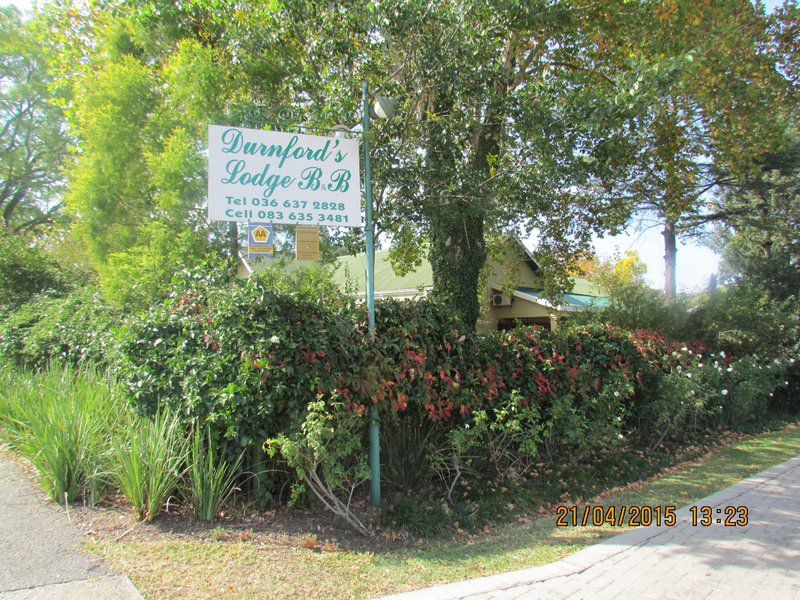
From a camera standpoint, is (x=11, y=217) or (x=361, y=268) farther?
(x=11, y=217)

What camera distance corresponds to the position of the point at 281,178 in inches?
194

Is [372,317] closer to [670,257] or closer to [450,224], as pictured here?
[450,224]

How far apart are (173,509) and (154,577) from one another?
1.14 m

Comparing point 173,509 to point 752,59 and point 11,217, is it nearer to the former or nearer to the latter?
point 752,59

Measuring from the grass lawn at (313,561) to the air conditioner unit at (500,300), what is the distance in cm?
1282

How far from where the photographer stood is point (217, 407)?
4.25 meters

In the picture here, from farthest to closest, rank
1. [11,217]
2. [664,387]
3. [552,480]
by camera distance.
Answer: [11,217], [664,387], [552,480]

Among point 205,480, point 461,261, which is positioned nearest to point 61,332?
point 205,480

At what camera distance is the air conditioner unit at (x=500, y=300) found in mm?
17547

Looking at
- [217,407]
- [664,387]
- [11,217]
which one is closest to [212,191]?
[217,407]

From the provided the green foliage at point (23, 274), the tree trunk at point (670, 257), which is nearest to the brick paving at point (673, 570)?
the green foliage at point (23, 274)

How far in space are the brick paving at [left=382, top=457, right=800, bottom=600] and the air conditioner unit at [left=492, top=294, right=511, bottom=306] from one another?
12.6 m

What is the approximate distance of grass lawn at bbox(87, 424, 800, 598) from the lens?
328 centimetres

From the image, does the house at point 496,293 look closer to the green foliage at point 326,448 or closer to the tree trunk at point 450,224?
the tree trunk at point 450,224
